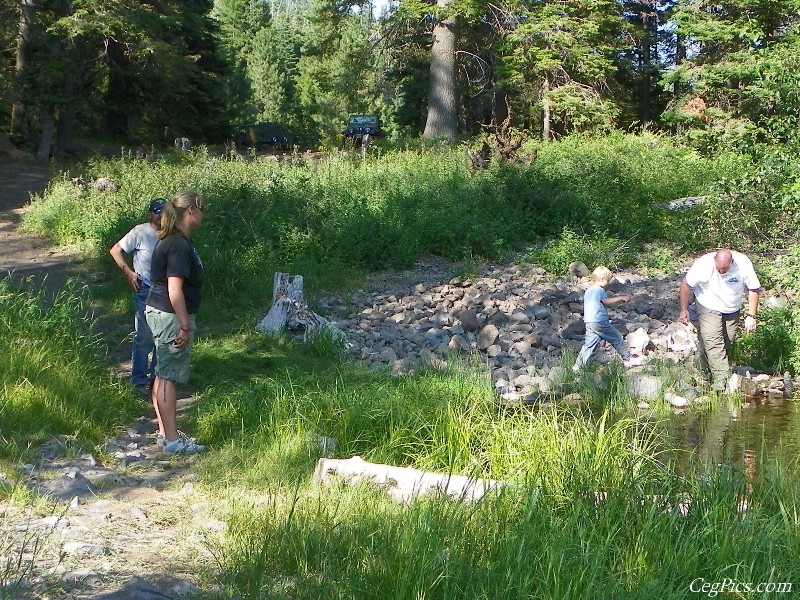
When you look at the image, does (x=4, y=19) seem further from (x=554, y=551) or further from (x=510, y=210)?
(x=554, y=551)

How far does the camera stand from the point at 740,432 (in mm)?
8844

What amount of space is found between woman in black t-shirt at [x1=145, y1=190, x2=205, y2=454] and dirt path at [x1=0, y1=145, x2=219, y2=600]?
0.33m

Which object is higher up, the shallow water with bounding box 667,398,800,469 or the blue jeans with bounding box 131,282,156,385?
the blue jeans with bounding box 131,282,156,385

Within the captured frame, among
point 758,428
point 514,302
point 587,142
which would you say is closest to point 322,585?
point 758,428

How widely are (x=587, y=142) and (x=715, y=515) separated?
21416 millimetres

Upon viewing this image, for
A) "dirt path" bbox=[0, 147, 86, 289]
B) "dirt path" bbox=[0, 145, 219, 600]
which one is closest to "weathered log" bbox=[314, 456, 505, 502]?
"dirt path" bbox=[0, 145, 219, 600]

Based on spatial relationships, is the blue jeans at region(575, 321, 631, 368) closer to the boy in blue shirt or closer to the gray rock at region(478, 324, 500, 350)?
the boy in blue shirt

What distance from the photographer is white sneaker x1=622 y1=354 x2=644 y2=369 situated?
1120 cm

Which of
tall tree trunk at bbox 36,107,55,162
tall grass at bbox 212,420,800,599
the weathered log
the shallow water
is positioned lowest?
the shallow water

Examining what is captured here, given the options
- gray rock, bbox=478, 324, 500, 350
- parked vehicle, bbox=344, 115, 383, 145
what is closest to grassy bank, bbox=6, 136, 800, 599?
gray rock, bbox=478, 324, 500, 350

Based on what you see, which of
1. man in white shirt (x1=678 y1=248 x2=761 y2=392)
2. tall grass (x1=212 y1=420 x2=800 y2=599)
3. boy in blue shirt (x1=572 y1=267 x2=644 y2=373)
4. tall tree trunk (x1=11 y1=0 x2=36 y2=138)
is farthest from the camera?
tall tree trunk (x1=11 y1=0 x2=36 y2=138)

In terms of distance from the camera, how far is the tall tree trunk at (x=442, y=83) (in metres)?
29.1

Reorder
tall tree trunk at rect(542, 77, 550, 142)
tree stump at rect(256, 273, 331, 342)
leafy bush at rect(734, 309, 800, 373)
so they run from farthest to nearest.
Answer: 1. tall tree trunk at rect(542, 77, 550, 142)
2. tree stump at rect(256, 273, 331, 342)
3. leafy bush at rect(734, 309, 800, 373)

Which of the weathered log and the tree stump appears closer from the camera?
the weathered log
